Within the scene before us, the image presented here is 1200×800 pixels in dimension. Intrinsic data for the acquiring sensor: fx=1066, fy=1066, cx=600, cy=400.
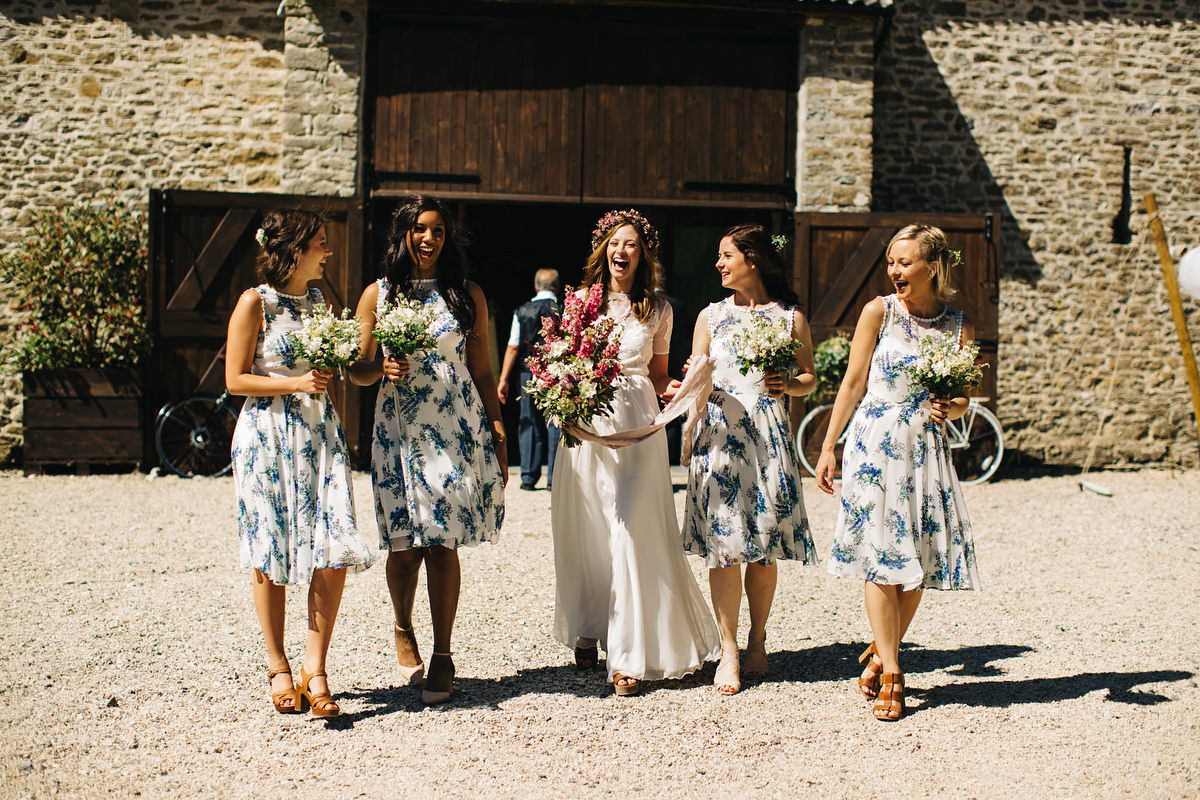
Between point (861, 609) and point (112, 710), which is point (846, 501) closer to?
point (861, 609)

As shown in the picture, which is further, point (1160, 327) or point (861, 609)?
point (1160, 327)

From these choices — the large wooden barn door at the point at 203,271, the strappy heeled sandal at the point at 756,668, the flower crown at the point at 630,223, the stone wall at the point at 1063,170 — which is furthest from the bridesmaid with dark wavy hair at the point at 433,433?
the stone wall at the point at 1063,170

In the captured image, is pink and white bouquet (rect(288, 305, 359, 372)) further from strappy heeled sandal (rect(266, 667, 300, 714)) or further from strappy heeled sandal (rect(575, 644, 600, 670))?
strappy heeled sandal (rect(575, 644, 600, 670))

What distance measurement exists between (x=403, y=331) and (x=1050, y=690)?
2.62 m

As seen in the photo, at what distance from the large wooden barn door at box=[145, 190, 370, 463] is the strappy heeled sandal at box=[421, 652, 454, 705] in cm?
551

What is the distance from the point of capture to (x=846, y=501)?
12.1 feet

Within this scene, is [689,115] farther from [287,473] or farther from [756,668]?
[287,473]

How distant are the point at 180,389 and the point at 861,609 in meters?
6.29

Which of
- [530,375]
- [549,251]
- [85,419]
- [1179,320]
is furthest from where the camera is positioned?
[549,251]

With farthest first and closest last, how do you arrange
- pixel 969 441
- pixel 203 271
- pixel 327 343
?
pixel 969 441 → pixel 203 271 → pixel 327 343

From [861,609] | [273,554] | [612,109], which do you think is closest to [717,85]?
[612,109]

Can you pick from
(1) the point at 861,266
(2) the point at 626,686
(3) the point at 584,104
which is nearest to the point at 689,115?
(3) the point at 584,104

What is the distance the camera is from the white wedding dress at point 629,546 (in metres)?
3.78

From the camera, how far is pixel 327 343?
3.38 metres
